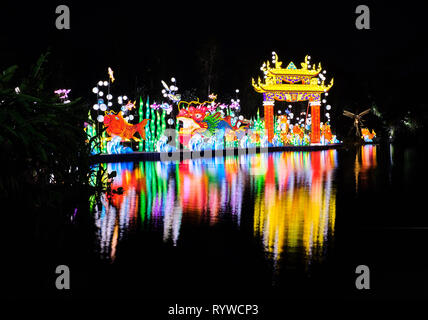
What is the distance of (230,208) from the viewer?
1084 cm

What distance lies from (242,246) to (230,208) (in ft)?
11.1

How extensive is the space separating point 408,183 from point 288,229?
740cm

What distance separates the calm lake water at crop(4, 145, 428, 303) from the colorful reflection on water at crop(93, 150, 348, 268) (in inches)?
0.7

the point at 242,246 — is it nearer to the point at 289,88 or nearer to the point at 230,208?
the point at 230,208

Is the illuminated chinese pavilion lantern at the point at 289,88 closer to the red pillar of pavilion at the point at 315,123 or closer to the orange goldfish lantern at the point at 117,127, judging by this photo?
the red pillar of pavilion at the point at 315,123

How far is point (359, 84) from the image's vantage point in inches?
2375

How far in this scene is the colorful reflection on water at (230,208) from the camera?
26.1 ft

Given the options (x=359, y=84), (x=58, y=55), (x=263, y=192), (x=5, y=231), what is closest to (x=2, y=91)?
(x=5, y=231)

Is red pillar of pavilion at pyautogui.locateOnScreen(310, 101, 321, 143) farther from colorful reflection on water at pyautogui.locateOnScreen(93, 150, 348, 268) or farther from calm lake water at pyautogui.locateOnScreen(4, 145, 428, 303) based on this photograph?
calm lake water at pyautogui.locateOnScreen(4, 145, 428, 303)

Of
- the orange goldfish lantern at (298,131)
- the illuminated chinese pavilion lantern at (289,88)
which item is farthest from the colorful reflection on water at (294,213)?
the orange goldfish lantern at (298,131)

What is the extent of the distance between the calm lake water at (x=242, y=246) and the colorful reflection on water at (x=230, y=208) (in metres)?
0.02

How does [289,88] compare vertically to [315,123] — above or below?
above

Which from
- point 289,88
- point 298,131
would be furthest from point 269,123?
point 289,88

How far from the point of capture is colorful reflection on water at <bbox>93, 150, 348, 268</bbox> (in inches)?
313
